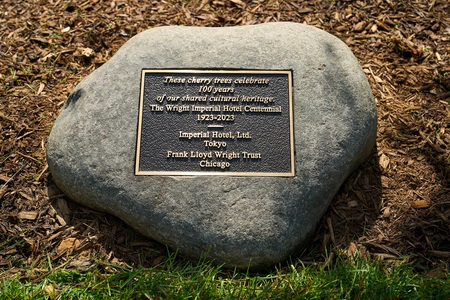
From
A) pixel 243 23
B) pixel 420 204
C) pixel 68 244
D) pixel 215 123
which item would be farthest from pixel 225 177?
pixel 243 23

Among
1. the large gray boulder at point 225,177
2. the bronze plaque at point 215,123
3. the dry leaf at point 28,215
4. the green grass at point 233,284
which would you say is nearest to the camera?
the green grass at point 233,284

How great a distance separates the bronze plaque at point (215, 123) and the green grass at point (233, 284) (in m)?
0.74

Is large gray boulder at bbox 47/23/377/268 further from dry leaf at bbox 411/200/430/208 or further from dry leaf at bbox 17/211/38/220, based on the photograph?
dry leaf at bbox 411/200/430/208

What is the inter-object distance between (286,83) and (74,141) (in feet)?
5.85

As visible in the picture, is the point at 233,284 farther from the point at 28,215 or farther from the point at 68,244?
the point at 28,215

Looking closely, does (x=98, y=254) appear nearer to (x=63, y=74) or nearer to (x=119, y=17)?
(x=63, y=74)

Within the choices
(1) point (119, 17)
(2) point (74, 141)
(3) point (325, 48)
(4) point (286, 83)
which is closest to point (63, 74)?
(1) point (119, 17)

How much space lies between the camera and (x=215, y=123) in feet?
11.2

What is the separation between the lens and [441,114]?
157 inches

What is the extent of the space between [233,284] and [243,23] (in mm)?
2981

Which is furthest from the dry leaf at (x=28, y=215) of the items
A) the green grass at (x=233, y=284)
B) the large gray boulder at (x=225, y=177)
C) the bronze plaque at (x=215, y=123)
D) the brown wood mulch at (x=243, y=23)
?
the bronze plaque at (x=215, y=123)

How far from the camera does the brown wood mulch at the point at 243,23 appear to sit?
3299mm

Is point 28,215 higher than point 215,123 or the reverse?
the reverse

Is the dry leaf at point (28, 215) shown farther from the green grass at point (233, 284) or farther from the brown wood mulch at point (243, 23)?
the green grass at point (233, 284)
